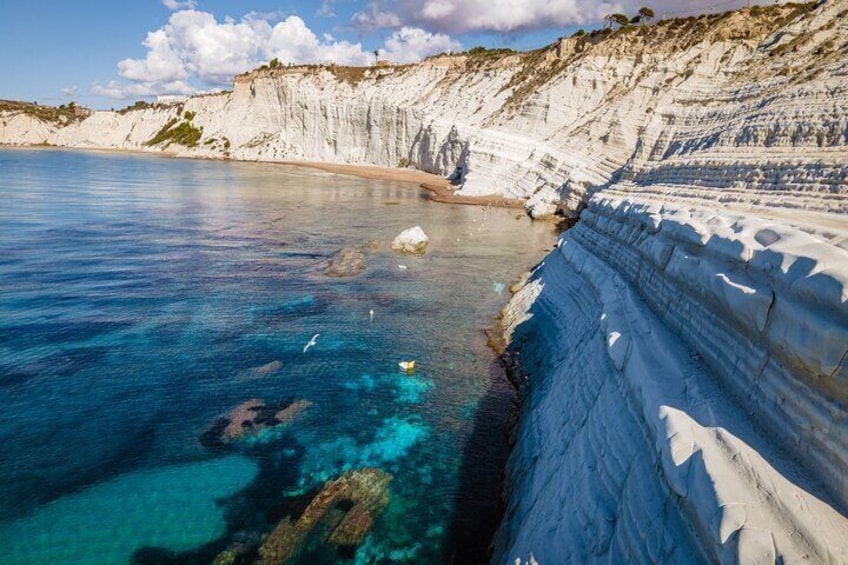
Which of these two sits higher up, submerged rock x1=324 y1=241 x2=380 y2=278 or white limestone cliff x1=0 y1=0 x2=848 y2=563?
white limestone cliff x1=0 y1=0 x2=848 y2=563

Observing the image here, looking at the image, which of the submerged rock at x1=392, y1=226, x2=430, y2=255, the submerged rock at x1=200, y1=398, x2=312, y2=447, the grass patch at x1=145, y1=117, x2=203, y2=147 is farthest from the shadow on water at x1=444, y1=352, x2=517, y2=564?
the grass patch at x1=145, y1=117, x2=203, y2=147

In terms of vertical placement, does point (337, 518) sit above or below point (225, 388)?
below

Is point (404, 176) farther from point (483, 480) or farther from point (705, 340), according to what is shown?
point (705, 340)

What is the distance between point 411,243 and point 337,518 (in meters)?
20.2

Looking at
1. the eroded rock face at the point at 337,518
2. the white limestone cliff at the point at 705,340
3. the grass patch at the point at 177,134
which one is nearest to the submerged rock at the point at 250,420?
the eroded rock face at the point at 337,518

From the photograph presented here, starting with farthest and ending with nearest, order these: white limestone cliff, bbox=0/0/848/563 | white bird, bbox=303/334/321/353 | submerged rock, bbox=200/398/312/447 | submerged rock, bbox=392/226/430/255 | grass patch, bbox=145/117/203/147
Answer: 1. grass patch, bbox=145/117/203/147
2. submerged rock, bbox=392/226/430/255
3. white bird, bbox=303/334/321/353
4. submerged rock, bbox=200/398/312/447
5. white limestone cliff, bbox=0/0/848/563

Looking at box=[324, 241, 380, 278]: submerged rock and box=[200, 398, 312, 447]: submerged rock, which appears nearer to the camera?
box=[200, 398, 312, 447]: submerged rock

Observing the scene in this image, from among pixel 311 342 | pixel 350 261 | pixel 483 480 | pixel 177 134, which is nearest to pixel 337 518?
pixel 483 480

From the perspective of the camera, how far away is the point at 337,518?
9141 mm

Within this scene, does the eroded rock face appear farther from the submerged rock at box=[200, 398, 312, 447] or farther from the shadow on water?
the submerged rock at box=[200, 398, 312, 447]

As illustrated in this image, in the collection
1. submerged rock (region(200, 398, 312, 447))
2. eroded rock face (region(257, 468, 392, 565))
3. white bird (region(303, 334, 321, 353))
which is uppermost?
white bird (region(303, 334, 321, 353))

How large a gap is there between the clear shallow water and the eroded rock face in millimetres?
256

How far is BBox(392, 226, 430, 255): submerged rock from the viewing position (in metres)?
28.1

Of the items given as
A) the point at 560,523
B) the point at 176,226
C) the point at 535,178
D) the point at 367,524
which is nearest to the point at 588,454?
the point at 560,523
